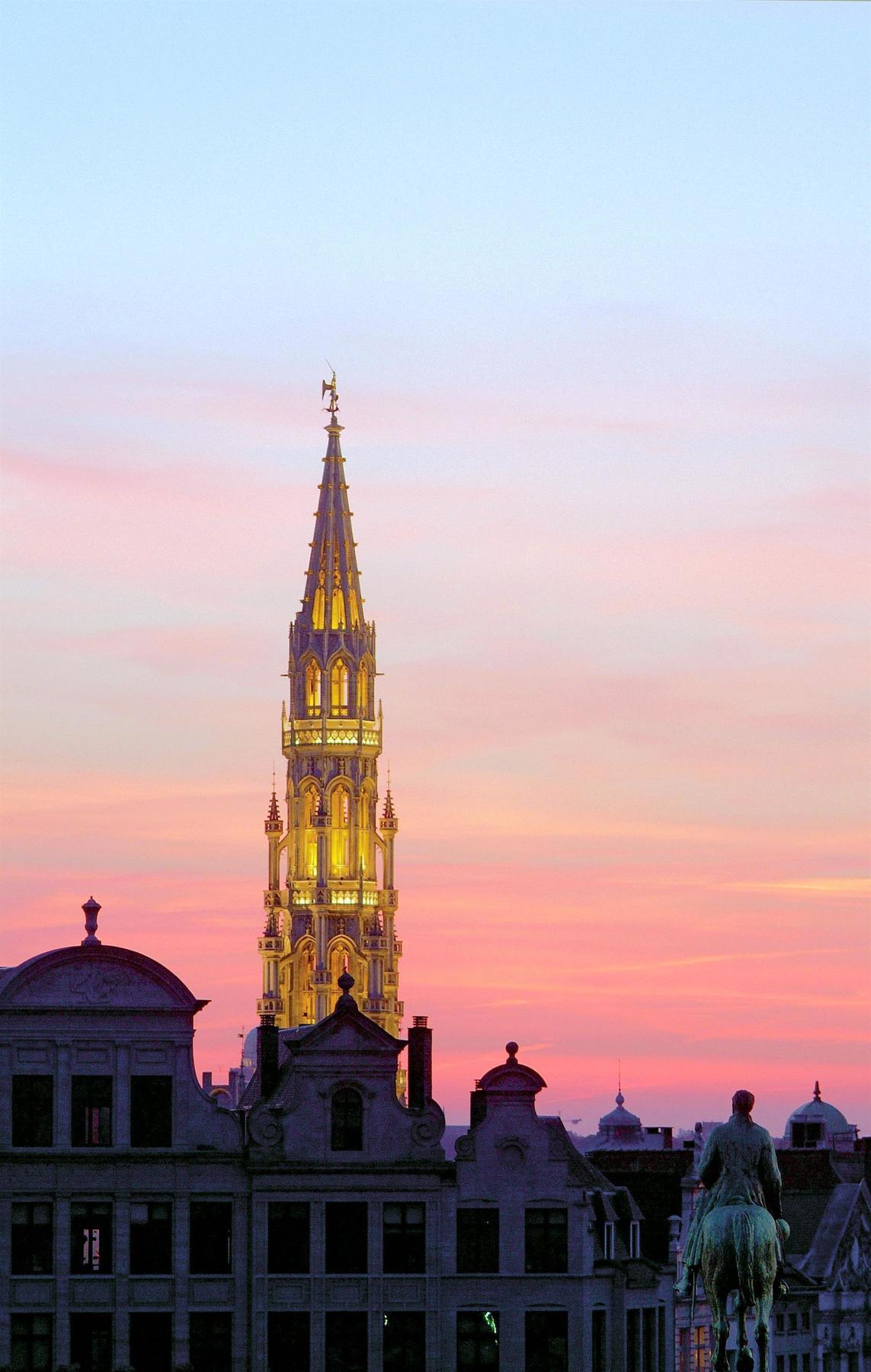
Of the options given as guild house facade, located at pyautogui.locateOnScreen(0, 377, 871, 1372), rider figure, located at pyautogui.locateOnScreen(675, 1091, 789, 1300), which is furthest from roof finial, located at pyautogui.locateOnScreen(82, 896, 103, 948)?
rider figure, located at pyautogui.locateOnScreen(675, 1091, 789, 1300)

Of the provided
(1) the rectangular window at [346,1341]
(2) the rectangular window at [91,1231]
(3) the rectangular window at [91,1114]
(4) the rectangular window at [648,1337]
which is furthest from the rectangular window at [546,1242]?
(3) the rectangular window at [91,1114]

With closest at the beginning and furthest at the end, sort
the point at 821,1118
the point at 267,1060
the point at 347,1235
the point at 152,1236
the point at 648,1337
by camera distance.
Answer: the point at 152,1236
the point at 347,1235
the point at 267,1060
the point at 648,1337
the point at 821,1118

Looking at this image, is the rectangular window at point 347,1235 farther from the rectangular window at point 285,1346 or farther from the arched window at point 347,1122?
the rectangular window at point 285,1346

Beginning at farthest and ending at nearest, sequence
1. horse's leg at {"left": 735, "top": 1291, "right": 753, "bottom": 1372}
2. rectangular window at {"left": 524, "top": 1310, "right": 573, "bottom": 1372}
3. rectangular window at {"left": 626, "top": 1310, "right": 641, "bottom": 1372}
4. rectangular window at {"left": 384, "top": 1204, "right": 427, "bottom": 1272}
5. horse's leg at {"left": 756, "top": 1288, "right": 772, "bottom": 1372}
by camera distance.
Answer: rectangular window at {"left": 626, "top": 1310, "right": 641, "bottom": 1372} < rectangular window at {"left": 524, "top": 1310, "right": 573, "bottom": 1372} < rectangular window at {"left": 384, "top": 1204, "right": 427, "bottom": 1272} < horse's leg at {"left": 756, "top": 1288, "right": 772, "bottom": 1372} < horse's leg at {"left": 735, "top": 1291, "right": 753, "bottom": 1372}

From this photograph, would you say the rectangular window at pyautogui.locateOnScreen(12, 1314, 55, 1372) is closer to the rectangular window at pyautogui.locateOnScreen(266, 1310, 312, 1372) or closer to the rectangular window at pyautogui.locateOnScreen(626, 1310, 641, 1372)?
the rectangular window at pyautogui.locateOnScreen(266, 1310, 312, 1372)

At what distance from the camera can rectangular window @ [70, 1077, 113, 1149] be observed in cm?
8794

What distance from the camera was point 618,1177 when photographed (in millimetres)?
106062

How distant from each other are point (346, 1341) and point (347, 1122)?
659 centimetres

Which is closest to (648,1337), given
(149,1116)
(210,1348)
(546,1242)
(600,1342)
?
(600,1342)

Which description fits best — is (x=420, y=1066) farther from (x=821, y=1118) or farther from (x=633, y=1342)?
(x=821, y=1118)

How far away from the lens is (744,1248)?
132 ft

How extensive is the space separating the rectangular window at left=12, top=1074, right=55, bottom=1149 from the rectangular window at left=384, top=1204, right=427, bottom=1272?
10716 millimetres

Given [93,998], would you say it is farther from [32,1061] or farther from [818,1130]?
[818,1130]

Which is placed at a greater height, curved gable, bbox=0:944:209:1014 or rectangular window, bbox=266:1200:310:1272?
curved gable, bbox=0:944:209:1014
